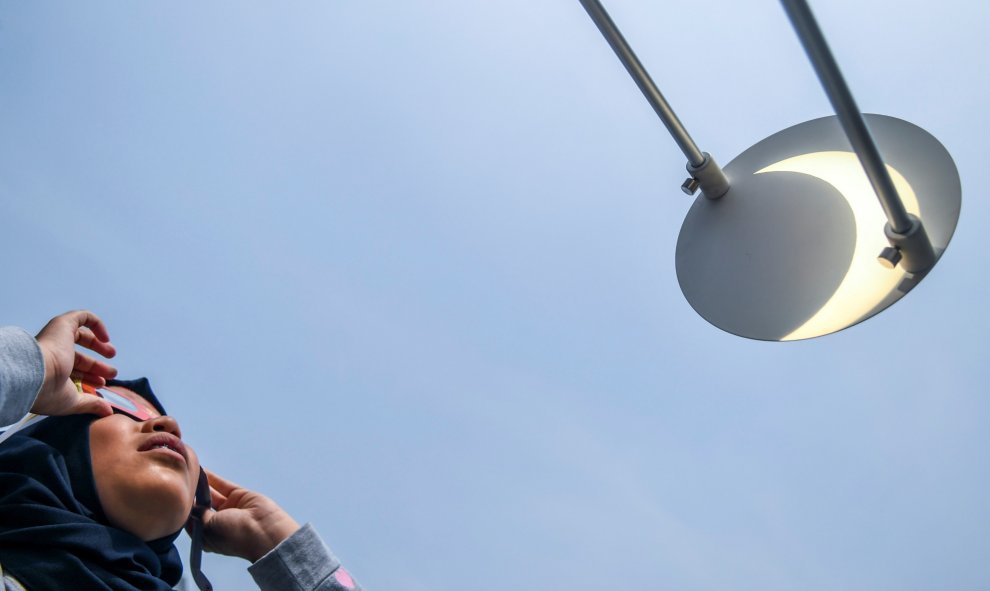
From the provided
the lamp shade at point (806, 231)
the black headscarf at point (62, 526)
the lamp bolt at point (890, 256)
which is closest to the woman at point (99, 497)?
the black headscarf at point (62, 526)

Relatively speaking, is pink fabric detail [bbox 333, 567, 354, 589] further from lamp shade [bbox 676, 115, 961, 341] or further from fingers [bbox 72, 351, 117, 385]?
lamp shade [bbox 676, 115, 961, 341]

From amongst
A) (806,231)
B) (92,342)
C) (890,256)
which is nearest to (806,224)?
(806,231)

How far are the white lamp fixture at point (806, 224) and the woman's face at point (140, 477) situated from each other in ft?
1.97

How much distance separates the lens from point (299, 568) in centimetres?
91

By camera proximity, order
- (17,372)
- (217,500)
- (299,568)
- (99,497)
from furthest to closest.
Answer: (217,500), (299,568), (99,497), (17,372)

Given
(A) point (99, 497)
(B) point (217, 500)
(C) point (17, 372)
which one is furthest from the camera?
(B) point (217, 500)

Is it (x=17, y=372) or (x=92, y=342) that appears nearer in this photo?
(x=17, y=372)

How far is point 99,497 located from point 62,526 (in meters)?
0.08

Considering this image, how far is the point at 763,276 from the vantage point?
33.9 inches

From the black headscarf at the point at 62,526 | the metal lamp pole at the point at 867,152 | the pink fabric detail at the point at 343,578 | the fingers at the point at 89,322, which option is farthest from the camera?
the pink fabric detail at the point at 343,578

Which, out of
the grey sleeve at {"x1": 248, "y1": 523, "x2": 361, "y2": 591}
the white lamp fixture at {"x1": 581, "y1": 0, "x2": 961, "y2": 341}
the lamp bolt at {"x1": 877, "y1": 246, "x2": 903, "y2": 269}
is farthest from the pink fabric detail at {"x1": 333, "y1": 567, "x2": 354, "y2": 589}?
the lamp bolt at {"x1": 877, "y1": 246, "x2": 903, "y2": 269}

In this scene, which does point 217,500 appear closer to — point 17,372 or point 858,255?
point 17,372

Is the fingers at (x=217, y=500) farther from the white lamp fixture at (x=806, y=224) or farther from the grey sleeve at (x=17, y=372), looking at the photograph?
the white lamp fixture at (x=806, y=224)

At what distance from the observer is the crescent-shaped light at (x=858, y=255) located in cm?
77
